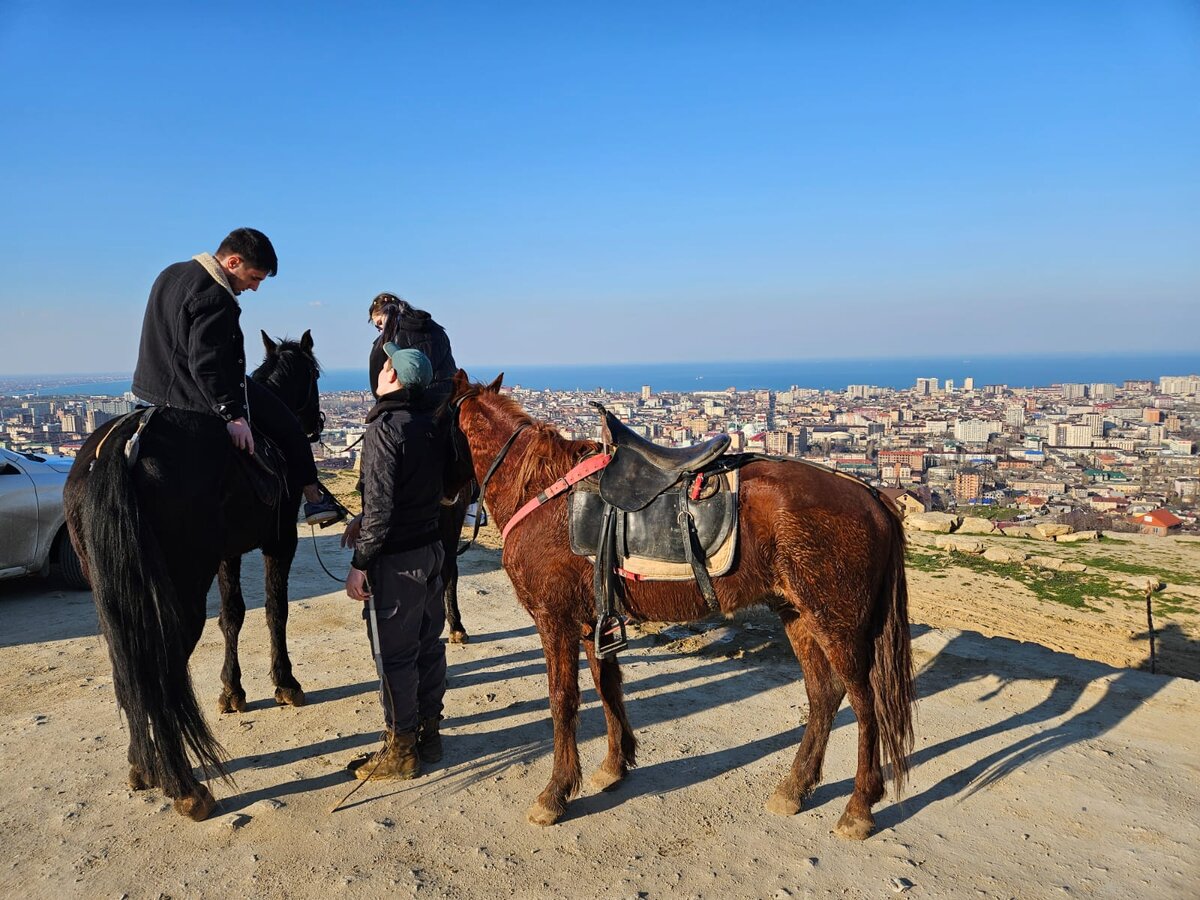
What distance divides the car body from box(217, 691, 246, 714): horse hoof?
3373 mm

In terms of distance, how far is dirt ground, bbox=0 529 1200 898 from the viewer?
10.7 ft

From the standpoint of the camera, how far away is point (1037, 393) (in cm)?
8150

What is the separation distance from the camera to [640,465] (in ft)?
12.0

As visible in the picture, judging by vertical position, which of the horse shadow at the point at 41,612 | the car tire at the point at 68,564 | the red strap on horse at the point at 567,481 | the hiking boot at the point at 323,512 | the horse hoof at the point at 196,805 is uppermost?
the red strap on horse at the point at 567,481

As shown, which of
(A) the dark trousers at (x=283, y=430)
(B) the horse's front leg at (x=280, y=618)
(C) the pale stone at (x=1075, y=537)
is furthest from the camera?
(C) the pale stone at (x=1075, y=537)

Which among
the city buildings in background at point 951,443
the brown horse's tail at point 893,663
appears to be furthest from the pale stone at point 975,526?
the brown horse's tail at point 893,663

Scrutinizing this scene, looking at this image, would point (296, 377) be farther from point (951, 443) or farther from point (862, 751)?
point (951, 443)

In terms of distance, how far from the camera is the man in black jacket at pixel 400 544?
3.66 meters

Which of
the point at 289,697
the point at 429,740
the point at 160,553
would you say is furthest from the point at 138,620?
the point at 289,697

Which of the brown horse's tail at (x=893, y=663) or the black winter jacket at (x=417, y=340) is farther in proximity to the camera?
the black winter jacket at (x=417, y=340)

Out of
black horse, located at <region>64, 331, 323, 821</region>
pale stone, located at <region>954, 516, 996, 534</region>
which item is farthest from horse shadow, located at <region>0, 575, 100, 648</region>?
→ pale stone, located at <region>954, 516, 996, 534</region>

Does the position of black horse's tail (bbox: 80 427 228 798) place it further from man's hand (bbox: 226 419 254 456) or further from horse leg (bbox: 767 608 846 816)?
horse leg (bbox: 767 608 846 816)

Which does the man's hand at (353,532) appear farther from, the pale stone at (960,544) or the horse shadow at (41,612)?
the pale stone at (960,544)

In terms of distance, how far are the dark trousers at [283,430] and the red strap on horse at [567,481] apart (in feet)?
5.44
